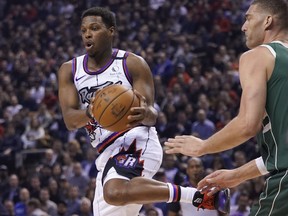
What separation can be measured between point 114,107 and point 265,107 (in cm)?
157

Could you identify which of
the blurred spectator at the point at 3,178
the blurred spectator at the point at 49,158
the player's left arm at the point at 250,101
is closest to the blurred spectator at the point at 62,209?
the blurred spectator at the point at 3,178

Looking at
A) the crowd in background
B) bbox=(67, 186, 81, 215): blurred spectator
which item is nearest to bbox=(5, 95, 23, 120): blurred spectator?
the crowd in background

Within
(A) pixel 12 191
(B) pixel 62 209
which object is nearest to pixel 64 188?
(B) pixel 62 209

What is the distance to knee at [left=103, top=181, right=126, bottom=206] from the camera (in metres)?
5.94

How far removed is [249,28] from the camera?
15.4 ft

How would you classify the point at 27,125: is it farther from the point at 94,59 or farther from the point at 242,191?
the point at 94,59

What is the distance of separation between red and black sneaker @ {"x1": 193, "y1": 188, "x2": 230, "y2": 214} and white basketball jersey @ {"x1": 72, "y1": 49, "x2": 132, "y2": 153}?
84cm

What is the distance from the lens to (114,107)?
18.8ft

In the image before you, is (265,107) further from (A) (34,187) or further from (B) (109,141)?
(A) (34,187)

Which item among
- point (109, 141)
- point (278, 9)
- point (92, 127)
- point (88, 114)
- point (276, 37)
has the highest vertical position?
point (278, 9)

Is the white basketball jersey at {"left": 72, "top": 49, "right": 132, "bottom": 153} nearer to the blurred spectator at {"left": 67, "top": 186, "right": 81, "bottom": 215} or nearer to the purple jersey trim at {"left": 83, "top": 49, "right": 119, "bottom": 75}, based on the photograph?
the purple jersey trim at {"left": 83, "top": 49, "right": 119, "bottom": 75}

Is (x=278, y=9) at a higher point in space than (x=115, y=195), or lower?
higher

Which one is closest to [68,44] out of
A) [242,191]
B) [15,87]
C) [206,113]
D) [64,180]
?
[15,87]

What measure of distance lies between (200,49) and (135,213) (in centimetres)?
1287
